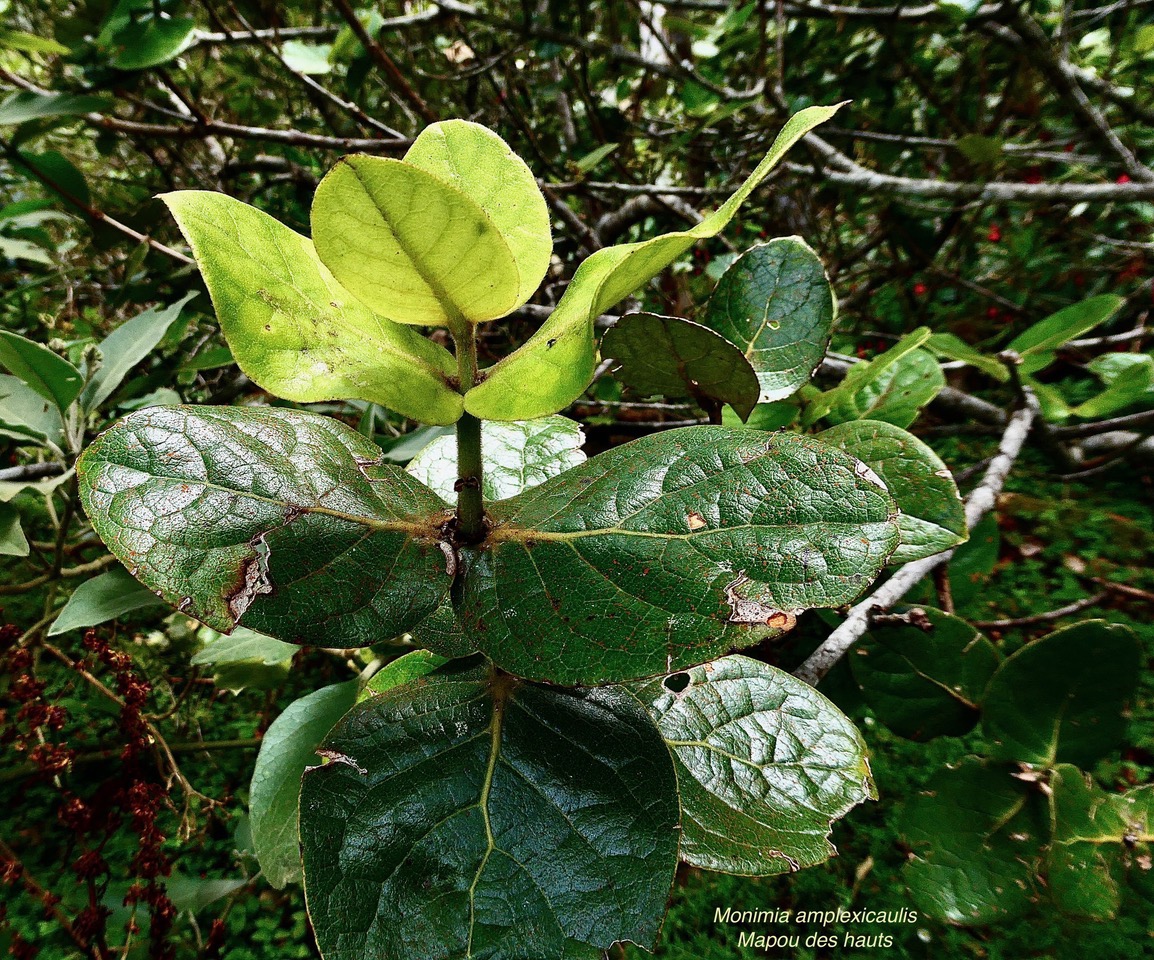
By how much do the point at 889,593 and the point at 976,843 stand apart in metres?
0.23

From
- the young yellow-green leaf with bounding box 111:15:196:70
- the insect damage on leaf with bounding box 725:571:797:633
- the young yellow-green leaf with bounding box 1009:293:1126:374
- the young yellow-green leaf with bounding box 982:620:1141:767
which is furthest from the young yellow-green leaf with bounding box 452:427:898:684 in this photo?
the young yellow-green leaf with bounding box 111:15:196:70

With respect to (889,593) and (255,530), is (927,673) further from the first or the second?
(255,530)

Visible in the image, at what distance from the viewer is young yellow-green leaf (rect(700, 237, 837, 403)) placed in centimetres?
53

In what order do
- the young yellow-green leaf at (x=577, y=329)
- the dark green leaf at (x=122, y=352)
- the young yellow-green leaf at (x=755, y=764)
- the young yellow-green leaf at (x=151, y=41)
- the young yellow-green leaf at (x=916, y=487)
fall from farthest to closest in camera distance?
the young yellow-green leaf at (x=151, y=41) → the dark green leaf at (x=122, y=352) → the young yellow-green leaf at (x=916, y=487) → the young yellow-green leaf at (x=755, y=764) → the young yellow-green leaf at (x=577, y=329)

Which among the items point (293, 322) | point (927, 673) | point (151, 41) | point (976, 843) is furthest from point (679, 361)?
point (151, 41)

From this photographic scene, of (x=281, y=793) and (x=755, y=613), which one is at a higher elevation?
(x=755, y=613)

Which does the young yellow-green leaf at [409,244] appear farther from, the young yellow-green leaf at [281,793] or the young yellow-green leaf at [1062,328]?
the young yellow-green leaf at [1062,328]

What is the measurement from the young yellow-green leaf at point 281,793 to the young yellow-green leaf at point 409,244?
349 millimetres

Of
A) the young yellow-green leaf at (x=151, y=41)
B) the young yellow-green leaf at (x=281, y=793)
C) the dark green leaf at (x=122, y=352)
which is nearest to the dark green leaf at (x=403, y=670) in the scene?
the young yellow-green leaf at (x=281, y=793)

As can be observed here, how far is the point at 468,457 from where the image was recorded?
353 millimetres

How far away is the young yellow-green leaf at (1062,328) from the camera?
0.81m

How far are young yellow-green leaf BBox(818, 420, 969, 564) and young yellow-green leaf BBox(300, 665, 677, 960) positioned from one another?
0.89 feet

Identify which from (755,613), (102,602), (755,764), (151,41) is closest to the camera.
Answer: (755,613)

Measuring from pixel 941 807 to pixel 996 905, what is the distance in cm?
8
